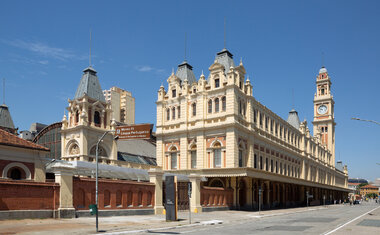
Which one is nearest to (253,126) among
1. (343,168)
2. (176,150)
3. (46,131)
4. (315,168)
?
(176,150)

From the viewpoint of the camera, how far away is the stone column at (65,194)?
1138 inches

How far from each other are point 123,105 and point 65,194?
418ft

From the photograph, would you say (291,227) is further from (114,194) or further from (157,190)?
(157,190)

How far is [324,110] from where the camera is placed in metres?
116

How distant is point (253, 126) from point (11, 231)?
124ft

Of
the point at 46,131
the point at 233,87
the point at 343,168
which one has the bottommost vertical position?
the point at 343,168

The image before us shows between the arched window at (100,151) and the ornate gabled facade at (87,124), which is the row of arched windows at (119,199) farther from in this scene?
the arched window at (100,151)

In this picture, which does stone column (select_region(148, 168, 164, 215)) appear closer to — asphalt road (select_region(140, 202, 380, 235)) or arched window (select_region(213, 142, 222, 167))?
asphalt road (select_region(140, 202, 380, 235))

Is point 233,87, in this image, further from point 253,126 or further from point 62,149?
point 62,149

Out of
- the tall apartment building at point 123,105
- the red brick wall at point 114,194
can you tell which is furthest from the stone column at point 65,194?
the tall apartment building at point 123,105

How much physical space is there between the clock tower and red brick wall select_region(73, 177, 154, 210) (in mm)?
84692

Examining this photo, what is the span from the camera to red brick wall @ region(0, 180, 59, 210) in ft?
85.0

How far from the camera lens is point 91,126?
55.3 m

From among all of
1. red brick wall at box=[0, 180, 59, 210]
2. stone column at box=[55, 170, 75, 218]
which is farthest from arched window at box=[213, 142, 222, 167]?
red brick wall at box=[0, 180, 59, 210]
